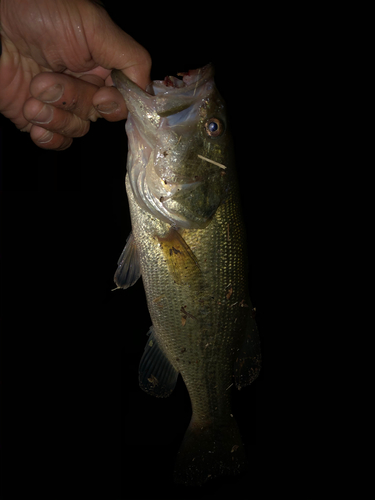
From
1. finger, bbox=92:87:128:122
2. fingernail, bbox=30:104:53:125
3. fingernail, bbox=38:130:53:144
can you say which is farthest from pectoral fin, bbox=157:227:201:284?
fingernail, bbox=38:130:53:144

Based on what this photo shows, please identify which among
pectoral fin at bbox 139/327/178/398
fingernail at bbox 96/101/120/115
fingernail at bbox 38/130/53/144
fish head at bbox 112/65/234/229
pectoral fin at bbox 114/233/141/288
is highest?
fingernail at bbox 96/101/120/115

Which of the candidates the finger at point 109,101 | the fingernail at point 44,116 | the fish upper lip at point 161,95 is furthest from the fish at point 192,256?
the fingernail at point 44,116

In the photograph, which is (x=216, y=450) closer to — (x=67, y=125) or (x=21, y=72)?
(x=67, y=125)

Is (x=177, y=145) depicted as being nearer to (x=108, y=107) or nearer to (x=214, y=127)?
(x=214, y=127)

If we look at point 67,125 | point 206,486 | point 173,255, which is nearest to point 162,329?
point 173,255

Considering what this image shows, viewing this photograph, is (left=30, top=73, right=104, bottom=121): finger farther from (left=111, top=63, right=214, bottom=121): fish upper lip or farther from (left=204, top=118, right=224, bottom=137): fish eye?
(left=204, top=118, right=224, bottom=137): fish eye
